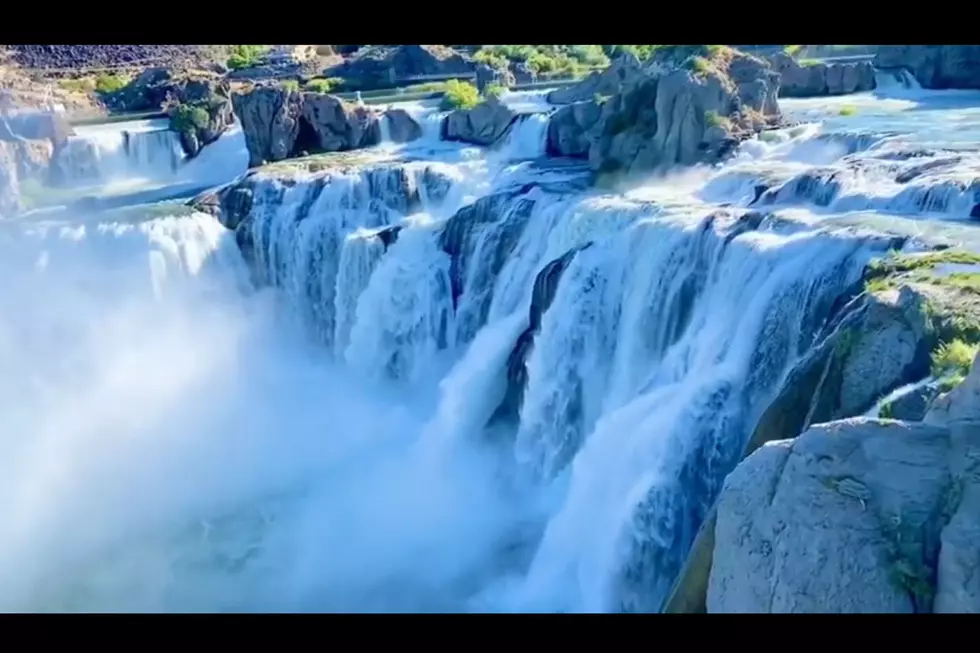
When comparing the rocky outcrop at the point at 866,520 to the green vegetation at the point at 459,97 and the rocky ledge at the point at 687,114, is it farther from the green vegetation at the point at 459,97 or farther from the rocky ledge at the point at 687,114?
the green vegetation at the point at 459,97

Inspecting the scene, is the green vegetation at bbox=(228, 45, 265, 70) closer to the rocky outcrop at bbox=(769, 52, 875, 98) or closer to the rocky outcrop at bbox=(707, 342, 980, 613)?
the rocky outcrop at bbox=(769, 52, 875, 98)

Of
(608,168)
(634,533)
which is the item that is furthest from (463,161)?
(634,533)

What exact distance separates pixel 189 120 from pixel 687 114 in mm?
11073

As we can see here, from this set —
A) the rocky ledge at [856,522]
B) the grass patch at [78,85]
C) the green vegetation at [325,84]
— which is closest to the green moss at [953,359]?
the rocky ledge at [856,522]

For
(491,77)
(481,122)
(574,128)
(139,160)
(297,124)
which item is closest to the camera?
(574,128)

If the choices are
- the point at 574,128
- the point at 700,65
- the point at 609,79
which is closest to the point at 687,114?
the point at 700,65

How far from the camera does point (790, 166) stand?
10672 millimetres

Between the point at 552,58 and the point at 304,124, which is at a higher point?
the point at 552,58

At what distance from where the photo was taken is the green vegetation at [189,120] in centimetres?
1903

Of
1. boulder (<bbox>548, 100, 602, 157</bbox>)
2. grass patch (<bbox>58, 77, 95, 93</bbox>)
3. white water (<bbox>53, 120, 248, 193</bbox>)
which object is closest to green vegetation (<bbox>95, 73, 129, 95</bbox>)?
grass patch (<bbox>58, 77, 95, 93</bbox>)

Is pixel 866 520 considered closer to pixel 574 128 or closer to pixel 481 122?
pixel 574 128

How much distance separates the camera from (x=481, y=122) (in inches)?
661

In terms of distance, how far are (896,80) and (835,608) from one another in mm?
15951

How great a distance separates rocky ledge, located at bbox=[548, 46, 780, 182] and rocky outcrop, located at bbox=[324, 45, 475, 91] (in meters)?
12.1
